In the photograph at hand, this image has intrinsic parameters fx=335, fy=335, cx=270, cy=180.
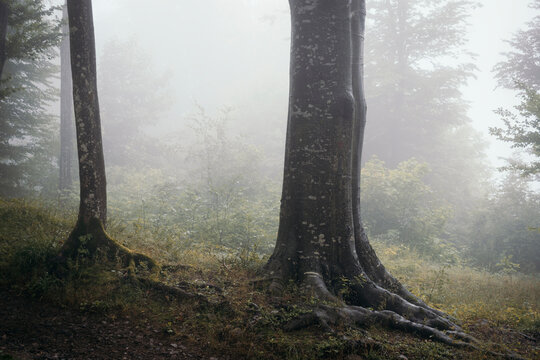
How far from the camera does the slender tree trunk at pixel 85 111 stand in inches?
214

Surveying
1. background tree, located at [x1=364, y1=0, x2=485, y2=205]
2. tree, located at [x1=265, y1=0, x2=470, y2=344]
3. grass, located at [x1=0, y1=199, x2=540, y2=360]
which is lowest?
grass, located at [x1=0, y1=199, x2=540, y2=360]

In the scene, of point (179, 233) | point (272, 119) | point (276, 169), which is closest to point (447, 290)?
point (179, 233)

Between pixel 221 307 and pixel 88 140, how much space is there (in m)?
3.50

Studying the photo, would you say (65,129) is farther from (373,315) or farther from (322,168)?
(373,315)

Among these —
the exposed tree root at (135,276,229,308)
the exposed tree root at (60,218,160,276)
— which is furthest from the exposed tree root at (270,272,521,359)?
the exposed tree root at (60,218,160,276)

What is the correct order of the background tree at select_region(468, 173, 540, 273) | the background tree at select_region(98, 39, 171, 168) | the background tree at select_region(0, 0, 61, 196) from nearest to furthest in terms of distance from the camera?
the background tree at select_region(0, 0, 61, 196) < the background tree at select_region(468, 173, 540, 273) < the background tree at select_region(98, 39, 171, 168)

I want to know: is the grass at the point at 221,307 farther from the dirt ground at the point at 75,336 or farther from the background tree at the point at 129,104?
the background tree at the point at 129,104

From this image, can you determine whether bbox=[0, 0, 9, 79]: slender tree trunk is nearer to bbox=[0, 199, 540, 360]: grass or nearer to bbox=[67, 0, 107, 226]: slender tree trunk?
bbox=[0, 199, 540, 360]: grass

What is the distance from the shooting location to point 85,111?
549 cm

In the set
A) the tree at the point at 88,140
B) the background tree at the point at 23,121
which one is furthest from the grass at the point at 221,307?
the background tree at the point at 23,121

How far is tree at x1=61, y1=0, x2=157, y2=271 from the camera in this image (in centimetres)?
532

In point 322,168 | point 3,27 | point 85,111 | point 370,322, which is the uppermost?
point 3,27

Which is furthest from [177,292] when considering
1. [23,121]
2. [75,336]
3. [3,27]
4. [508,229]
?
[508,229]

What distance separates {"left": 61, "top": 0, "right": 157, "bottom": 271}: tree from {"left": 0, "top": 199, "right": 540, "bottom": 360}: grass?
0.53m
